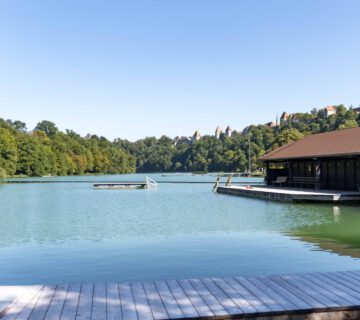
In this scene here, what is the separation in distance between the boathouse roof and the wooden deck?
62.0 ft

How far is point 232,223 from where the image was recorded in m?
17.2

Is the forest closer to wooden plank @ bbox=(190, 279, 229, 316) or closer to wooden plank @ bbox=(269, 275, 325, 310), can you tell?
wooden plank @ bbox=(269, 275, 325, 310)

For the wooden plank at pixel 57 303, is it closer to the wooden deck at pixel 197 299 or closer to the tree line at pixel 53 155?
the wooden deck at pixel 197 299

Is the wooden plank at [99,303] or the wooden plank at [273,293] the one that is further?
the wooden plank at [273,293]

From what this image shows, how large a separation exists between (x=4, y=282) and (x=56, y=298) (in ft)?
11.6

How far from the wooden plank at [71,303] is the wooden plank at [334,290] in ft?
10.6

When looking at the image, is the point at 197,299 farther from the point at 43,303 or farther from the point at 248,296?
the point at 43,303

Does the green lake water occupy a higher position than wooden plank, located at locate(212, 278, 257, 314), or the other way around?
wooden plank, located at locate(212, 278, 257, 314)

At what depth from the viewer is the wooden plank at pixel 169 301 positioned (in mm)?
4945

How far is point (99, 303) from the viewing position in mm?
5410

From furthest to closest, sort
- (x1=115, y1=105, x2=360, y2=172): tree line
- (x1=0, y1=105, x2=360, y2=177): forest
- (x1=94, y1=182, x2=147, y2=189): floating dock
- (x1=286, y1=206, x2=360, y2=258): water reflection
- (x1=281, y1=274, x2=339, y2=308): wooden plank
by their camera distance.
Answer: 1. (x1=115, y1=105, x2=360, y2=172): tree line
2. (x1=0, y1=105, x2=360, y2=177): forest
3. (x1=94, y1=182, x2=147, y2=189): floating dock
4. (x1=286, y1=206, x2=360, y2=258): water reflection
5. (x1=281, y1=274, x2=339, y2=308): wooden plank

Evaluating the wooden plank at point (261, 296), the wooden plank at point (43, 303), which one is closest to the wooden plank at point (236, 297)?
the wooden plank at point (261, 296)

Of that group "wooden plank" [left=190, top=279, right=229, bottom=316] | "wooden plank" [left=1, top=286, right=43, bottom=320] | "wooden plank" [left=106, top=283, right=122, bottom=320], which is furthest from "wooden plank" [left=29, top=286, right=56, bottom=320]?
"wooden plank" [left=190, top=279, right=229, bottom=316]

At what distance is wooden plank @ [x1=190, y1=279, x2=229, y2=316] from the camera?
16.5 feet
